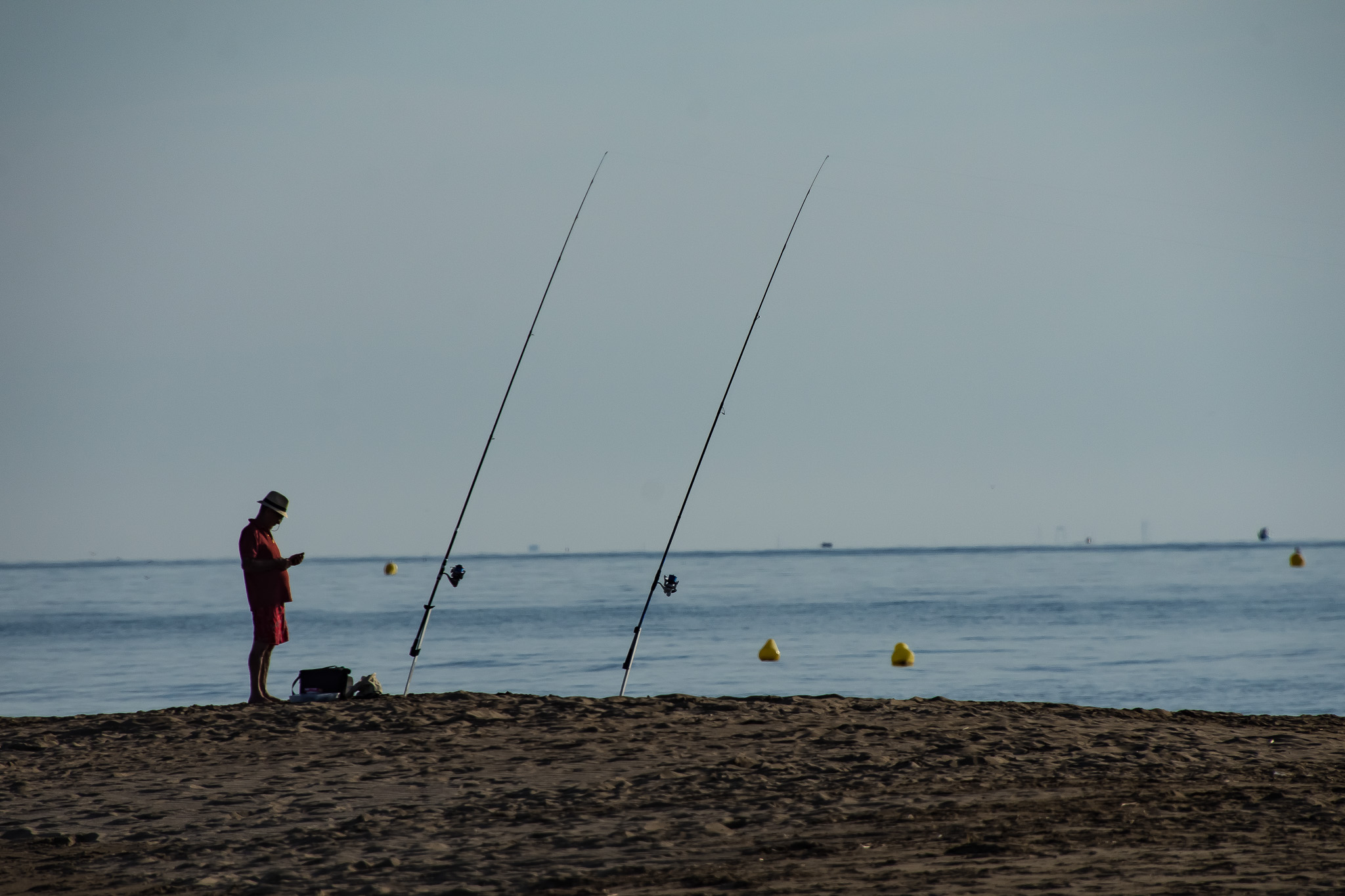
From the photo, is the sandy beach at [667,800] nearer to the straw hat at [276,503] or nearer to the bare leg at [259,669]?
the bare leg at [259,669]

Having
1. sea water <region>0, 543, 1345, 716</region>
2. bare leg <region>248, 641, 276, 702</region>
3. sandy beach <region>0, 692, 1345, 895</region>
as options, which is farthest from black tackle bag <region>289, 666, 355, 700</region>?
sea water <region>0, 543, 1345, 716</region>

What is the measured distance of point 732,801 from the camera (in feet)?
19.3

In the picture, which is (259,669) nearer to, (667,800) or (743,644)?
(667,800)

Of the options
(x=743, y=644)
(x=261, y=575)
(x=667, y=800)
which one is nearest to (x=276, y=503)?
(x=261, y=575)

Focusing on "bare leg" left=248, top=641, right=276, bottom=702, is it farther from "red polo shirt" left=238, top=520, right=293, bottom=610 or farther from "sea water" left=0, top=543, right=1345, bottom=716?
"sea water" left=0, top=543, right=1345, bottom=716

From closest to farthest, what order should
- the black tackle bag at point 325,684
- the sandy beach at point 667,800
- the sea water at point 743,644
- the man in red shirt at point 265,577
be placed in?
the sandy beach at point 667,800, the man in red shirt at point 265,577, the black tackle bag at point 325,684, the sea water at point 743,644

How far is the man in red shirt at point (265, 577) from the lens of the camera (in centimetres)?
845

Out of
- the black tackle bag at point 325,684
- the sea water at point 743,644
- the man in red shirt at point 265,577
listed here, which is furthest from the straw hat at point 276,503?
the sea water at point 743,644

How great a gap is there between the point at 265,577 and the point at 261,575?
3cm

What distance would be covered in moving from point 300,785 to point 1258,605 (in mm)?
37292

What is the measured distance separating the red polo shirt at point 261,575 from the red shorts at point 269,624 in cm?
3

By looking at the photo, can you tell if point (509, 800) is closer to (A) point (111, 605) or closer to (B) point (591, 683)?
(B) point (591, 683)

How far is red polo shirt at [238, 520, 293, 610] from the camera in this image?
27.7 ft

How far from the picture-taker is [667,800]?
5.93m
